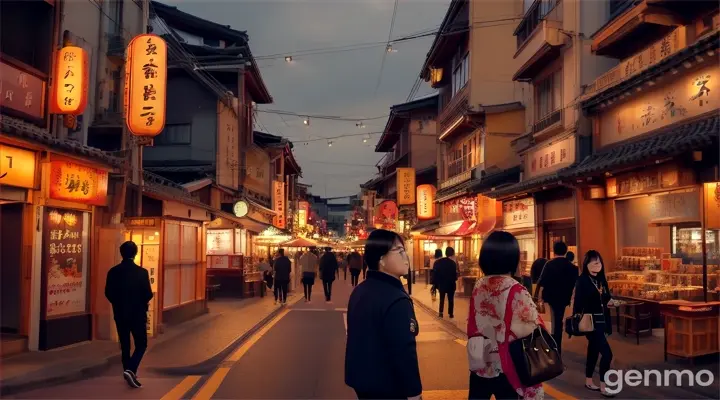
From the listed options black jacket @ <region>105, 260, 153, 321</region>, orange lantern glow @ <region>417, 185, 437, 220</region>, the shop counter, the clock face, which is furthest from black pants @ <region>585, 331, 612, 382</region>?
orange lantern glow @ <region>417, 185, 437, 220</region>

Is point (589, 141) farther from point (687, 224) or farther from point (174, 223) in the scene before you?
point (174, 223)

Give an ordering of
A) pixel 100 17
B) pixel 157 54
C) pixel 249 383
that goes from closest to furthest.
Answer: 1. pixel 249 383
2. pixel 157 54
3. pixel 100 17

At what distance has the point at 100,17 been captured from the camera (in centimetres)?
1608

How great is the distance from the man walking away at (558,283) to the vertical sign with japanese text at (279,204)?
3057cm

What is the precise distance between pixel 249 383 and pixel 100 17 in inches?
443

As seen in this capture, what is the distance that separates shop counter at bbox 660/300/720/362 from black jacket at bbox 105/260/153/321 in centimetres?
797

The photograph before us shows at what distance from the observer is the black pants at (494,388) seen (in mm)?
4527

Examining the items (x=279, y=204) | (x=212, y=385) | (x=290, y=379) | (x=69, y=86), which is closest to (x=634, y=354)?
(x=290, y=379)

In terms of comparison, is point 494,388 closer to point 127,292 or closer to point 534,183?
point 127,292

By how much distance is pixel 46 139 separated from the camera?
991cm

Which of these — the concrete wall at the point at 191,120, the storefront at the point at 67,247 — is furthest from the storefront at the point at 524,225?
the storefront at the point at 67,247

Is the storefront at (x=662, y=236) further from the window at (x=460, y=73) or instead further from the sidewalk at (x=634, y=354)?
the window at (x=460, y=73)

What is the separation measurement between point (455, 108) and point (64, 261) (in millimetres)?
24345

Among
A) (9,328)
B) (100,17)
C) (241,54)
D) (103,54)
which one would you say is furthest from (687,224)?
(241,54)
